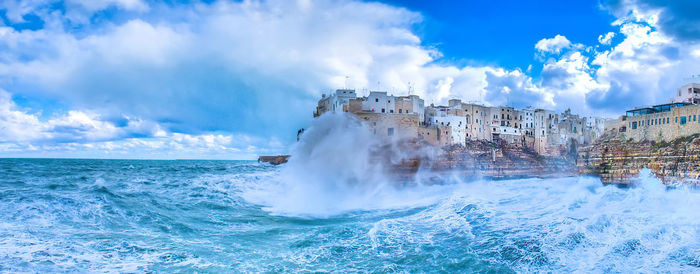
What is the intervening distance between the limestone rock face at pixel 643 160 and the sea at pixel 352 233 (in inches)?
424

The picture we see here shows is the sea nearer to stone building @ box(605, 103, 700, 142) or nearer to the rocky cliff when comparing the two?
stone building @ box(605, 103, 700, 142)

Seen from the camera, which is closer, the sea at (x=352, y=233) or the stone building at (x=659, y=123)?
the sea at (x=352, y=233)

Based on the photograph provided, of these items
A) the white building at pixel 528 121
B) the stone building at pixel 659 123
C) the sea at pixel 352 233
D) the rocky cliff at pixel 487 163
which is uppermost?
the white building at pixel 528 121

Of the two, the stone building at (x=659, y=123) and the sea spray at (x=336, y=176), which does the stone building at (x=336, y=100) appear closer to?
the sea spray at (x=336, y=176)

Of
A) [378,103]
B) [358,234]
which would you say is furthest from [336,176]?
[378,103]

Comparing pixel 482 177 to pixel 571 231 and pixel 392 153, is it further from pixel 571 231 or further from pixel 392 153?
pixel 571 231

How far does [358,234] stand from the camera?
506 inches

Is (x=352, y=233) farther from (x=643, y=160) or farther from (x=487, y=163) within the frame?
(x=487, y=163)

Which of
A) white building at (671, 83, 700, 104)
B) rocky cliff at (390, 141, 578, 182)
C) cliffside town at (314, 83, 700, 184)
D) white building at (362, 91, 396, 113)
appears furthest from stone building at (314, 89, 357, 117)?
white building at (671, 83, 700, 104)

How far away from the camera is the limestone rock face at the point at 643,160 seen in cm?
2453

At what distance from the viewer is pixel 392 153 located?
124 ft

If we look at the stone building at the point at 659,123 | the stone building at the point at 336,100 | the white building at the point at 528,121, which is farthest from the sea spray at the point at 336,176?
the white building at the point at 528,121

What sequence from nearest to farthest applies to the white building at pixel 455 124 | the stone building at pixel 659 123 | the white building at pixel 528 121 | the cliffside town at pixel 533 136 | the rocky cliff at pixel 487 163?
the stone building at pixel 659 123 < the cliffside town at pixel 533 136 < the rocky cliff at pixel 487 163 < the white building at pixel 455 124 < the white building at pixel 528 121

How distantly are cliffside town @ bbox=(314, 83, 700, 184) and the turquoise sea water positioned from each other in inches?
582
